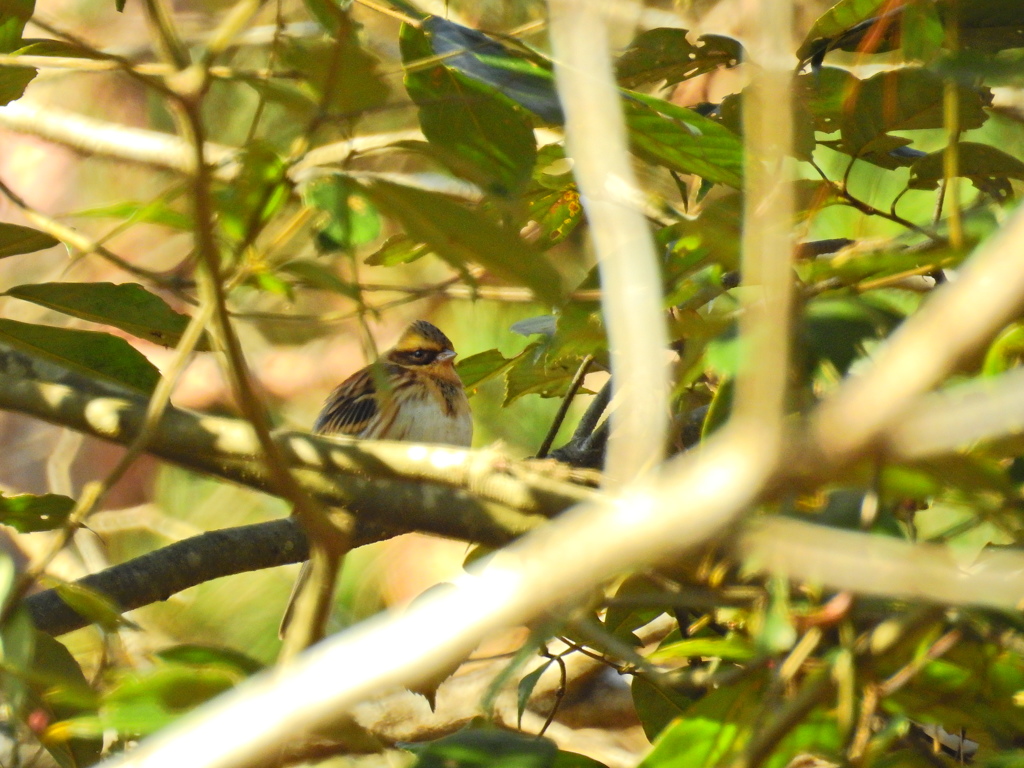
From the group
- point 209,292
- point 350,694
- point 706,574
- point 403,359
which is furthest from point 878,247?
point 403,359

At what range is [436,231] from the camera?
3.55 feet

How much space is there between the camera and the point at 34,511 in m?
1.78

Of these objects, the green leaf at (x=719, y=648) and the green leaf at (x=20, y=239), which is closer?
the green leaf at (x=719, y=648)

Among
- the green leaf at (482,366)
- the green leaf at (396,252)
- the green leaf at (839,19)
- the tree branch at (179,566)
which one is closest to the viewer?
the green leaf at (839,19)

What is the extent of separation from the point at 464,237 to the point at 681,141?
2.34 feet

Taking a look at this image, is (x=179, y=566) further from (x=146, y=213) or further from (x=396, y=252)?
(x=146, y=213)

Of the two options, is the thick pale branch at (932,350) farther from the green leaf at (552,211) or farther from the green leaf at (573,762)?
the green leaf at (552,211)

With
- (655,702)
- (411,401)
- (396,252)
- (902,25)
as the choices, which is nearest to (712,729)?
(655,702)

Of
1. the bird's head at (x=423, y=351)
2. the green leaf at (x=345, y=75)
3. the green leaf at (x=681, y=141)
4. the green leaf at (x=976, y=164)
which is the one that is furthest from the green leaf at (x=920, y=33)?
the bird's head at (x=423, y=351)

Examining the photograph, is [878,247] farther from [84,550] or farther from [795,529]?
[84,550]

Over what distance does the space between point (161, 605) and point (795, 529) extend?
4.60m

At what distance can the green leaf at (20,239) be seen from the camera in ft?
5.61

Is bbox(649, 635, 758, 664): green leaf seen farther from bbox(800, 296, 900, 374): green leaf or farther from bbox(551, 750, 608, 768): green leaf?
bbox(800, 296, 900, 374): green leaf

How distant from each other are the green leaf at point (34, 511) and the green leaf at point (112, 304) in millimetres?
302
